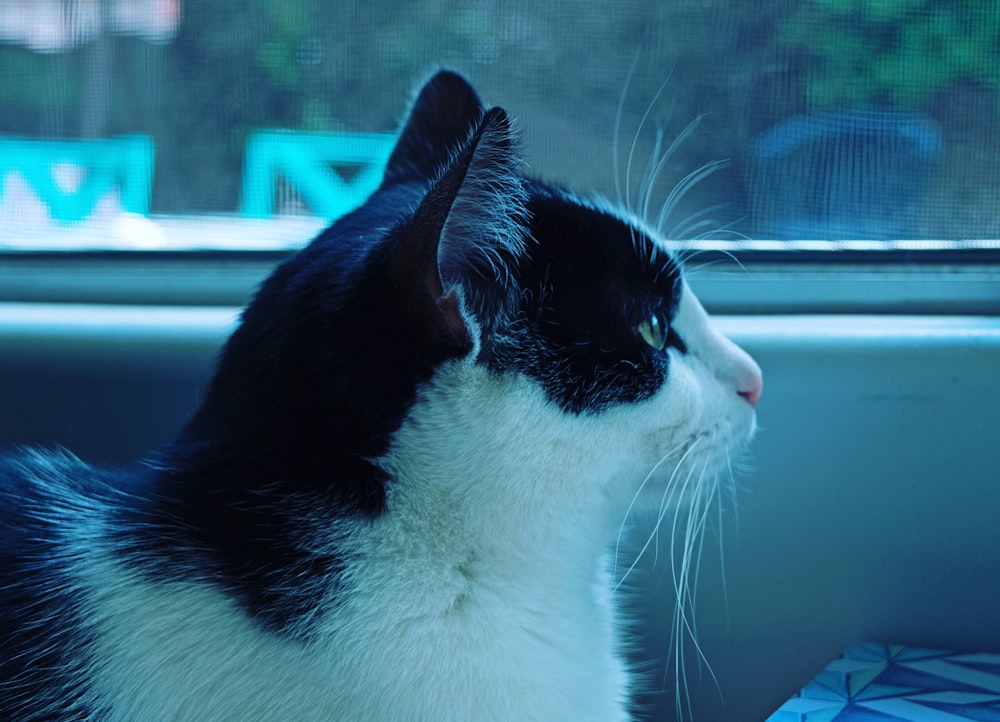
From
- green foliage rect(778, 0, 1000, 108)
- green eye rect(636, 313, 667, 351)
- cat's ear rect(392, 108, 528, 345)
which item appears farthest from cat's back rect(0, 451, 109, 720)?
green foliage rect(778, 0, 1000, 108)

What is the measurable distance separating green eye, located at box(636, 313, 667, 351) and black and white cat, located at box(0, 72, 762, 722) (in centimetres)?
1

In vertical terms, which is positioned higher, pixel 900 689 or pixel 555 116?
pixel 555 116

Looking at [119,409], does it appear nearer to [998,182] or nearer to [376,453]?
[376,453]

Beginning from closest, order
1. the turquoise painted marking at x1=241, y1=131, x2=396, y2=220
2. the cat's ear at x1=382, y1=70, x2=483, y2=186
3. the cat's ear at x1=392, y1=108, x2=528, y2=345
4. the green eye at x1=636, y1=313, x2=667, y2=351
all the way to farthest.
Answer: the cat's ear at x1=392, y1=108, x2=528, y2=345
the green eye at x1=636, y1=313, x2=667, y2=351
the cat's ear at x1=382, y1=70, x2=483, y2=186
the turquoise painted marking at x1=241, y1=131, x2=396, y2=220

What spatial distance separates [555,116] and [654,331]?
405 millimetres

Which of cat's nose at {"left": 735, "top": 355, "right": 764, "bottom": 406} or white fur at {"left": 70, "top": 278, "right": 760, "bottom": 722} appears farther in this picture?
cat's nose at {"left": 735, "top": 355, "right": 764, "bottom": 406}

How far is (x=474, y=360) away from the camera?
59cm

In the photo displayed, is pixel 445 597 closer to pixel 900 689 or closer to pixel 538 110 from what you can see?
pixel 900 689

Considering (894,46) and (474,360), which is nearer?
(474,360)

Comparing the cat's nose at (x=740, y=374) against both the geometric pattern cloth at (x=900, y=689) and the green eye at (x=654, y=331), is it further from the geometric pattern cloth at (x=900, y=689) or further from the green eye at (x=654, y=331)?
the geometric pattern cloth at (x=900, y=689)

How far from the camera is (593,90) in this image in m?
1.00

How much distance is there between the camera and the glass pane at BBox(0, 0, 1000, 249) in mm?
946

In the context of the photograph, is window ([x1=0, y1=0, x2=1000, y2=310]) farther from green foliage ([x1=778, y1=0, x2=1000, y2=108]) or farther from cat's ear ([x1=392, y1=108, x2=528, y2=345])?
cat's ear ([x1=392, y1=108, x2=528, y2=345])

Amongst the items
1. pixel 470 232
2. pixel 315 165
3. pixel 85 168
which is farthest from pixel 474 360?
pixel 85 168
